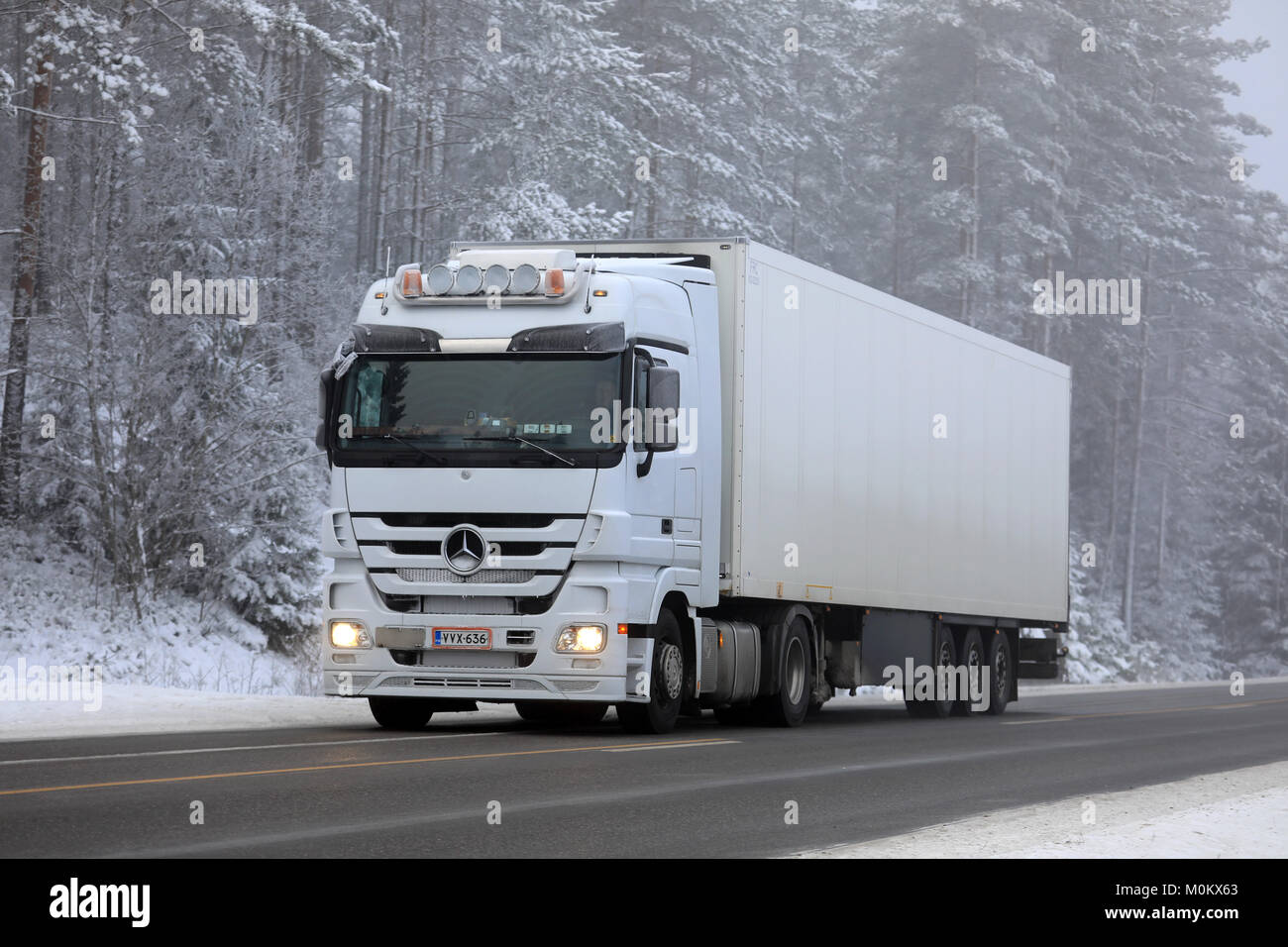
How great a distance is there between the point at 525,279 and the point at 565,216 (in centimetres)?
2404

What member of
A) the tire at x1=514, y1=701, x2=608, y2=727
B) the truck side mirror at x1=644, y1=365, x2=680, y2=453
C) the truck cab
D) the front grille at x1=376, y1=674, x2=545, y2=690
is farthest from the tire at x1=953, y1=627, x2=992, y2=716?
the front grille at x1=376, y1=674, x2=545, y2=690

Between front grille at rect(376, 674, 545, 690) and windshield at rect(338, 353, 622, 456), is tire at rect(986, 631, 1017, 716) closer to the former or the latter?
front grille at rect(376, 674, 545, 690)

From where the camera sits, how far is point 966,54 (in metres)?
62.8

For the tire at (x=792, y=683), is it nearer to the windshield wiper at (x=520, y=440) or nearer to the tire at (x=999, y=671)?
the windshield wiper at (x=520, y=440)

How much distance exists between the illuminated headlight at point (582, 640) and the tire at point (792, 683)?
3503 mm

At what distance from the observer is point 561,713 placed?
66.0 ft

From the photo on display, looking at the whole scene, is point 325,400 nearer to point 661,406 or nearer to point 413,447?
point 413,447

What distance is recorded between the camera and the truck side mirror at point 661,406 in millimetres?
15586

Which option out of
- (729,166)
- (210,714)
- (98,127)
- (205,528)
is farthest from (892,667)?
(729,166)

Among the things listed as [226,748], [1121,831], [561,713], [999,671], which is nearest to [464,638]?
[226,748]

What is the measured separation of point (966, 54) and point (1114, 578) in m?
20.7

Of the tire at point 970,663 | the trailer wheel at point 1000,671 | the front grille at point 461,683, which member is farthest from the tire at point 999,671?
the front grille at point 461,683

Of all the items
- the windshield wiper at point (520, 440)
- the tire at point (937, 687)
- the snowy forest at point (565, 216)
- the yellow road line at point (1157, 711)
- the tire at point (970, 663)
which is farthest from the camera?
the snowy forest at point (565, 216)
